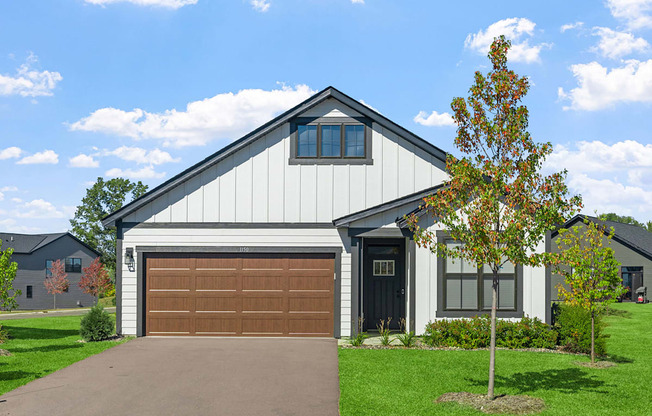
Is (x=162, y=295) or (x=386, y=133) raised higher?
(x=386, y=133)

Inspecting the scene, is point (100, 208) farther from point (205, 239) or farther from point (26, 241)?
point (205, 239)

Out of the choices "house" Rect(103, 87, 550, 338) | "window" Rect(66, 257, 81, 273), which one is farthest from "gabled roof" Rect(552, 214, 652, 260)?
"window" Rect(66, 257, 81, 273)

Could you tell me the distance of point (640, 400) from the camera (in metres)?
10.3

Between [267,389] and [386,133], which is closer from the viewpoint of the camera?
[267,389]

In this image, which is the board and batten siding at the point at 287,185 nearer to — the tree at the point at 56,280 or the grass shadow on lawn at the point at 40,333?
the grass shadow on lawn at the point at 40,333

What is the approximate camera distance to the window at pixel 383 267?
1850 centimetres

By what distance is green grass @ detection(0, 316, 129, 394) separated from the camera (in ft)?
39.3

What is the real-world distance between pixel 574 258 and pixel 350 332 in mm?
6686

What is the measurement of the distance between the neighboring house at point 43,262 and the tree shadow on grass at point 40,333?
34.7 meters

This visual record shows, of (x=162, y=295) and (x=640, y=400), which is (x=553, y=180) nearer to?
(x=640, y=400)

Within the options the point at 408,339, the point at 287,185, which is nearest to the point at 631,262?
the point at 408,339

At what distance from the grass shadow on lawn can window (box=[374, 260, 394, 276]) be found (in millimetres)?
9735

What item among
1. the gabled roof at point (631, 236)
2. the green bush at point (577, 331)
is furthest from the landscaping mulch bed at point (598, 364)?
the gabled roof at point (631, 236)

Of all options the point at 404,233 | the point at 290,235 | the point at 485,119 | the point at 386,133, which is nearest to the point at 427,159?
the point at 386,133
